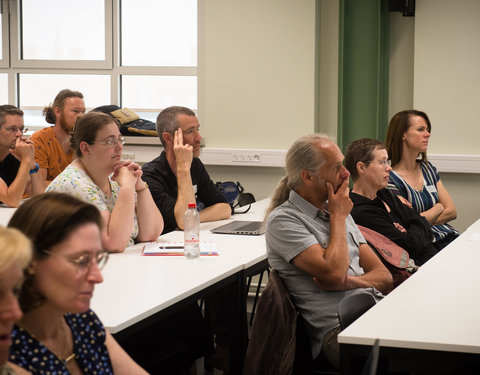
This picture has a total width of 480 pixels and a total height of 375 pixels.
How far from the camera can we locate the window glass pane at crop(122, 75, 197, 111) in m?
5.90

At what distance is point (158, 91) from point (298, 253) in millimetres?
3690

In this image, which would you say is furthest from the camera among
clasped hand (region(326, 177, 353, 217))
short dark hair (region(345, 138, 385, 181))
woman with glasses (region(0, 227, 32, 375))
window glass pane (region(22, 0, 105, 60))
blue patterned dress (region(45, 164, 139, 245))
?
window glass pane (region(22, 0, 105, 60))

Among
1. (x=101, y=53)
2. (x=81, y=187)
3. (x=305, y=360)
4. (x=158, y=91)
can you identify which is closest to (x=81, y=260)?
(x=305, y=360)

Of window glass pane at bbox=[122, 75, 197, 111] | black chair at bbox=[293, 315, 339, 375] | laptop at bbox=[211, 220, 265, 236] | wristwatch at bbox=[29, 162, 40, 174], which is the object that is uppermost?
window glass pane at bbox=[122, 75, 197, 111]

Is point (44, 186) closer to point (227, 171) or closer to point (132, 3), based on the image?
point (227, 171)

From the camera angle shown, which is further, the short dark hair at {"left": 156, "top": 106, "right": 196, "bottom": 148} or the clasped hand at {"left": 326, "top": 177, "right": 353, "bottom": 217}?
the short dark hair at {"left": 156, "top": 106, "right": 196, "bottom": 148}

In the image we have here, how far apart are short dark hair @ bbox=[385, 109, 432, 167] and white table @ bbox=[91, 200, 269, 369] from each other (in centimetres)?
149

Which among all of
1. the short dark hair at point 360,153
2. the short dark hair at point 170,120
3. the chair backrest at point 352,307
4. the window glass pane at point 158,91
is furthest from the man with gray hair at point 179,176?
the window glass pane at point 158,91

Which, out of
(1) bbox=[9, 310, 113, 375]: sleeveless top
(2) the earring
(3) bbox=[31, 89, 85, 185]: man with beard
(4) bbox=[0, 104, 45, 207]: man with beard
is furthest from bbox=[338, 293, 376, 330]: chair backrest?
(3) bbox=[31, 89, 85, 185]: man with beard

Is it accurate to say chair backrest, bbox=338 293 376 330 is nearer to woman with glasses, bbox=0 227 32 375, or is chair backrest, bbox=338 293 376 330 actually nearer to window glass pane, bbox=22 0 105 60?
woman with glasses, bbox=0 227 32 375

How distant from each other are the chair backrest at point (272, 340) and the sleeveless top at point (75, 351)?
2.84 feet

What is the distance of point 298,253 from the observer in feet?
8.39

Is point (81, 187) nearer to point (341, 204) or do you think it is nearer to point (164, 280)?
point (164, 280)

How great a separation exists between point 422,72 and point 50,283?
13.7 feet
